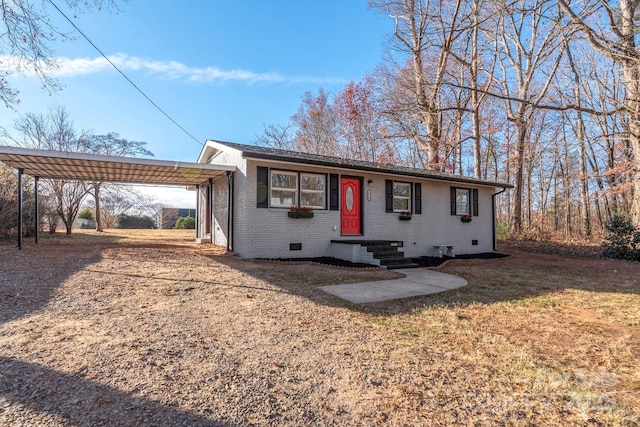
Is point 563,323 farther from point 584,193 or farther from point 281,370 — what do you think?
point 584,193

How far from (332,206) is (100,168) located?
7.06 meters

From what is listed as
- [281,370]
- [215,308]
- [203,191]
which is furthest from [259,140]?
[281,370]

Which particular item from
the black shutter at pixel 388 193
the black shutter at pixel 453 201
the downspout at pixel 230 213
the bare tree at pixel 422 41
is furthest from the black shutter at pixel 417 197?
the downspout at pixel 230 213

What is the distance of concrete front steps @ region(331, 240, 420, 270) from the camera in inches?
329

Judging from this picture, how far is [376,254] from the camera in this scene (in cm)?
857

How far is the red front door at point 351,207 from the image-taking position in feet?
32.5

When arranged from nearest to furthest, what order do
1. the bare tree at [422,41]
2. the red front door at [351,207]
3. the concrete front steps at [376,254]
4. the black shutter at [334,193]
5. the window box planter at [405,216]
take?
the concrete front steps at [376,254] → the black shutter at [334,193] → the red front door at [351,207] → the window box planter at [405,216] → the bare tree at [422,41]

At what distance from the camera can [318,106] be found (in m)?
22.9

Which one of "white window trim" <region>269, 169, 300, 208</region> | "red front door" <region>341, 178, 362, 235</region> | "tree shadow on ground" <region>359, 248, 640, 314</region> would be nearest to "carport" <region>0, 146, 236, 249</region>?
"white window trim" <region>269, 169, 300, 208</region>

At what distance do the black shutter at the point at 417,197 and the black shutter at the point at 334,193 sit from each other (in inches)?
125

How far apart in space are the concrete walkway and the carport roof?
5.34 m

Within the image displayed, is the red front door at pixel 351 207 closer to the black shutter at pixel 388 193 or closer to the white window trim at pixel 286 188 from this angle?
the black shutter at pixel 388 193

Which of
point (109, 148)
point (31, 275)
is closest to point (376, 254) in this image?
point (31, 275)

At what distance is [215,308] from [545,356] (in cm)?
368
